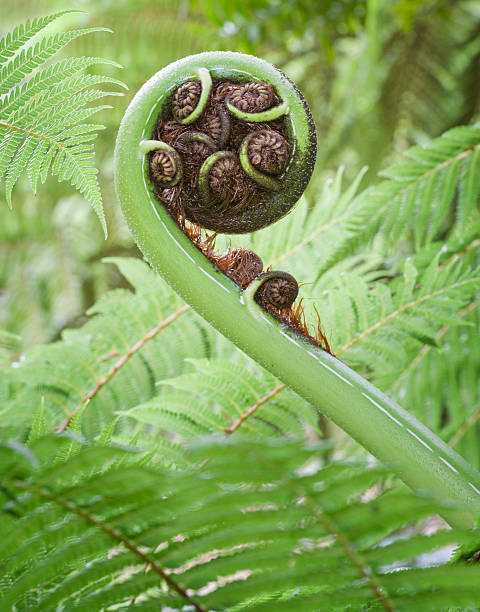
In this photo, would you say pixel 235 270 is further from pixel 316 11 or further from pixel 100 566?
pixel 316 11

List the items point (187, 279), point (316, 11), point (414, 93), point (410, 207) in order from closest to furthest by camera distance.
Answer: point (187, 279) < point (410, 207) < point (316, 11) < point (414, 93)

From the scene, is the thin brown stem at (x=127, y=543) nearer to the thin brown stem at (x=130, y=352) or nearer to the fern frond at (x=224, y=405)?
the fern frond at (x=224, y=405)

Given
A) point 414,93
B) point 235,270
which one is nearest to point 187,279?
point 235,270

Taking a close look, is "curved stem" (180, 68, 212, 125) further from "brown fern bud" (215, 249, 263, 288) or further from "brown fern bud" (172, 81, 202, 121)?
"brown fern bud" (215, 249, 263, 288)

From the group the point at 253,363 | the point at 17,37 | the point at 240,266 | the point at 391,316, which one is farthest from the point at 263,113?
the point at 253,363

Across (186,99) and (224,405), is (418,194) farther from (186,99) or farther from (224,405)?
(186,99)

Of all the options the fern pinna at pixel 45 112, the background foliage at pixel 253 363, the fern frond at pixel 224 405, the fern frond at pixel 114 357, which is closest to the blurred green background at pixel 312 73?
the background foliage at pixel 253 363

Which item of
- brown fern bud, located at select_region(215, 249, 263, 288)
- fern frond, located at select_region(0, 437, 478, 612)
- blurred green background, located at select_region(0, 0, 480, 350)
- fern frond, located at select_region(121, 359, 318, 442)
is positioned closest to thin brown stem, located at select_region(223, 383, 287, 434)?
fern frond, located at select_region(121, 359, 318, 442)
